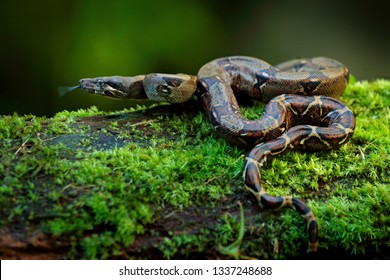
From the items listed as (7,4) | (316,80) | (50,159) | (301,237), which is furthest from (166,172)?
(7,4)

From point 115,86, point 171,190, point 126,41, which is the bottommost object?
point 171,190

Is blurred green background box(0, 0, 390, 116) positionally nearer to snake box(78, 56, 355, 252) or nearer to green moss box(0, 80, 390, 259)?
snake box(78, 56, 355, 252)

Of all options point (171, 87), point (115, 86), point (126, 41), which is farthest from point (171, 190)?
point (126, 41)

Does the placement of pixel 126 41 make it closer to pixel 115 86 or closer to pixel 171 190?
pixel 115 86

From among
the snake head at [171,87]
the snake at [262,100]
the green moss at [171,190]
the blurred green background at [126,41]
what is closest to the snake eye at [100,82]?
the snake at [262,100]

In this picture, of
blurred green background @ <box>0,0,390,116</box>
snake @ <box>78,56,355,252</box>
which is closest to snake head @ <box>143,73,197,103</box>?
snake @ <box>78,56,355,252</box>

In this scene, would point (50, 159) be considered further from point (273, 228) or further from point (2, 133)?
point (273, 228)

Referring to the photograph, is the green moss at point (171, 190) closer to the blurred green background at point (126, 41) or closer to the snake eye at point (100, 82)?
the snake eye at point (100, 82)
